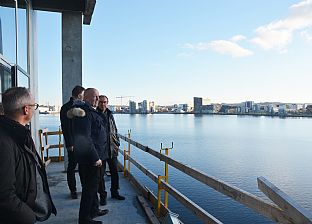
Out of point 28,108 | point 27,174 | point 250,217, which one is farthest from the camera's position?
point 250,217

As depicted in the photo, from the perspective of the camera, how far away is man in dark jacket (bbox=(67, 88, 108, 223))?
317 centimetres

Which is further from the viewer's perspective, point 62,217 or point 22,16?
point 22,16

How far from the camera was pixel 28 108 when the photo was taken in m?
1.74

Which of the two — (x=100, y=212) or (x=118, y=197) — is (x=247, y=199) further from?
(x=118, y=197)

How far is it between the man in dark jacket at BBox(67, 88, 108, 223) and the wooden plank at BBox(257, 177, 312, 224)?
84.0 inches

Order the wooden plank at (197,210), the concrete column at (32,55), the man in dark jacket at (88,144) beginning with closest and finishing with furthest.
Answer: the wooden plank at (197,210)
the man in dark jacket at (88,144)
the concrete column at (32,55)

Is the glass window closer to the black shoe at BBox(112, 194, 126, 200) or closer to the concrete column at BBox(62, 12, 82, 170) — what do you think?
the concrete column at BBox(62, 12, 82, 170)

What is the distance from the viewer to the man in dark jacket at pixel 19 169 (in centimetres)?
149

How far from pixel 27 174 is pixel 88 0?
15.7ft

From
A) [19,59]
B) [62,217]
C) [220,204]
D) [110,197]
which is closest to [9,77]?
[19,59]

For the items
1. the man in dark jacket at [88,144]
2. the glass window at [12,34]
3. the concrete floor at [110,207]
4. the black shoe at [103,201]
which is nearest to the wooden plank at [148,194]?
the concrete floor at [110,207]

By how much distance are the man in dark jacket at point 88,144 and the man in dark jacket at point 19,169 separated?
4.39ft

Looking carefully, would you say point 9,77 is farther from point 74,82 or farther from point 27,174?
point 27,174

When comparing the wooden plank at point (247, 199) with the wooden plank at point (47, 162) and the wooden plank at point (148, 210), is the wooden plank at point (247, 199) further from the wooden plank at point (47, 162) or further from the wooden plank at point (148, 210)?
the wooden plank at point (47, 162)
